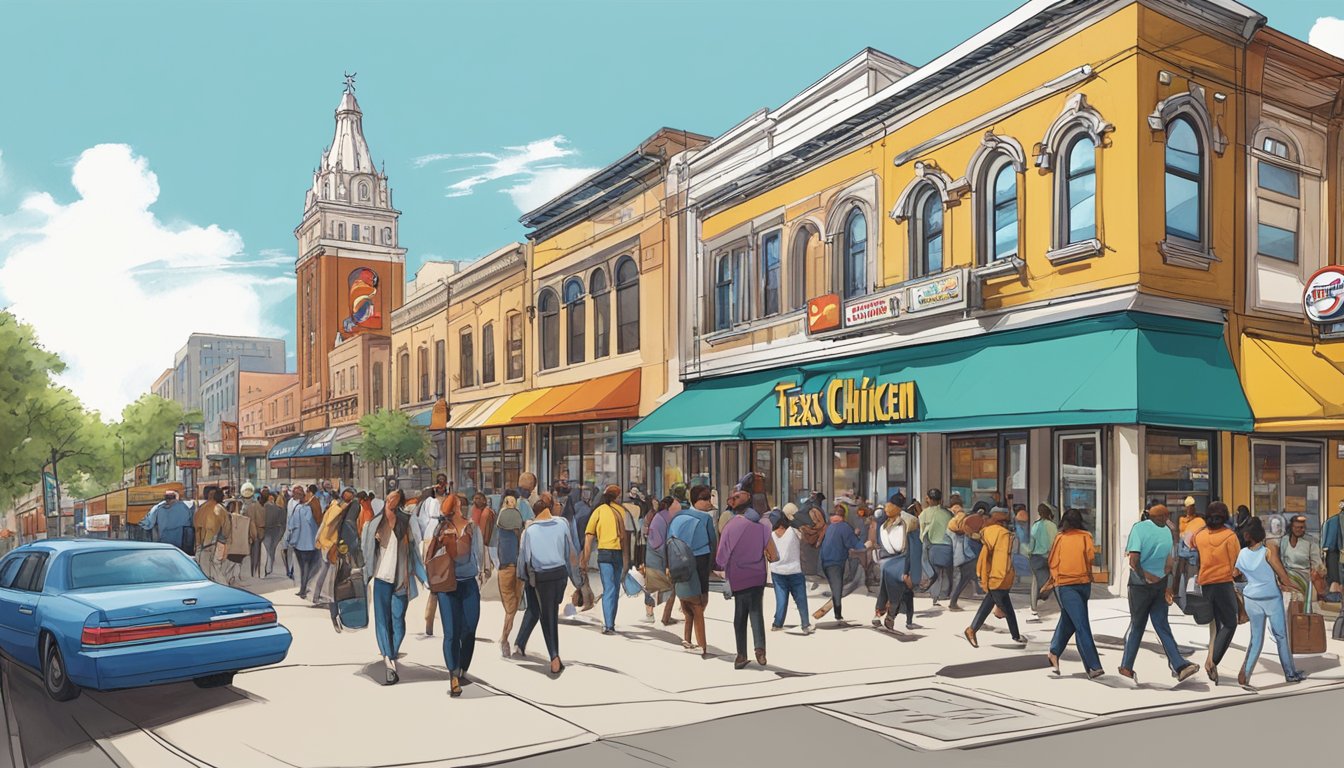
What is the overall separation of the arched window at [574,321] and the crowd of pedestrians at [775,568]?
15.3 metres

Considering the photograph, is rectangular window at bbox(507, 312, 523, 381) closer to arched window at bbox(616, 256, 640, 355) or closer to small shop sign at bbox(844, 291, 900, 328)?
arched window at bbox(616, 256, 640, 355)

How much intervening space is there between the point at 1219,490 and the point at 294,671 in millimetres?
14005

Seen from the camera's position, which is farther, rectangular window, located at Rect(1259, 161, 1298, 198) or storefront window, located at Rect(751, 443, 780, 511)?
storefront window, located at Rect(751, 443, 780, 511)

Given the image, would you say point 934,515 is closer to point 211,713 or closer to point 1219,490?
point 1219,490

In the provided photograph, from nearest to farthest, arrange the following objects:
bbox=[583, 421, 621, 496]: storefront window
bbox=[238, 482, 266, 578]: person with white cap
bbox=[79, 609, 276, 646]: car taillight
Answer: bbox=[79, 609, 276, 646]: car taillight
bbox=[238, 482, 266, 578]: person with white cap
bbox=[583, 421, 621, 496]: storefront window

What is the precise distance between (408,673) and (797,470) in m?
13.6

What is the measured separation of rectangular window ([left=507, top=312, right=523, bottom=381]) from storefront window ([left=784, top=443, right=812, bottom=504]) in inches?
576

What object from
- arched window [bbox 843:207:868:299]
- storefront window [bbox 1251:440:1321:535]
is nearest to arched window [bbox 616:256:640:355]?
arched window [bbox 843:207:868:299]

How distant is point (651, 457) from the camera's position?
2781 cm

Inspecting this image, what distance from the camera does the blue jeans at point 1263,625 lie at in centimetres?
987

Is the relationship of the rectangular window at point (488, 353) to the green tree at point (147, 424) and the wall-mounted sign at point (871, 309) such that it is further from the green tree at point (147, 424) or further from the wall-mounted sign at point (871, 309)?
the green tree at point (147, 424)

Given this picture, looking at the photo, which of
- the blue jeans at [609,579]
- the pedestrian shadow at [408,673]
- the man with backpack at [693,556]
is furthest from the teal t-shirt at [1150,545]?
the pedestrian shadow at [408,673]

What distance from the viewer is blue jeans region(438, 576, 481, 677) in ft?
30.9

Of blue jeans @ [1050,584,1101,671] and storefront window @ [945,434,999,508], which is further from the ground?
storefront window @ [945,434,999,508]
